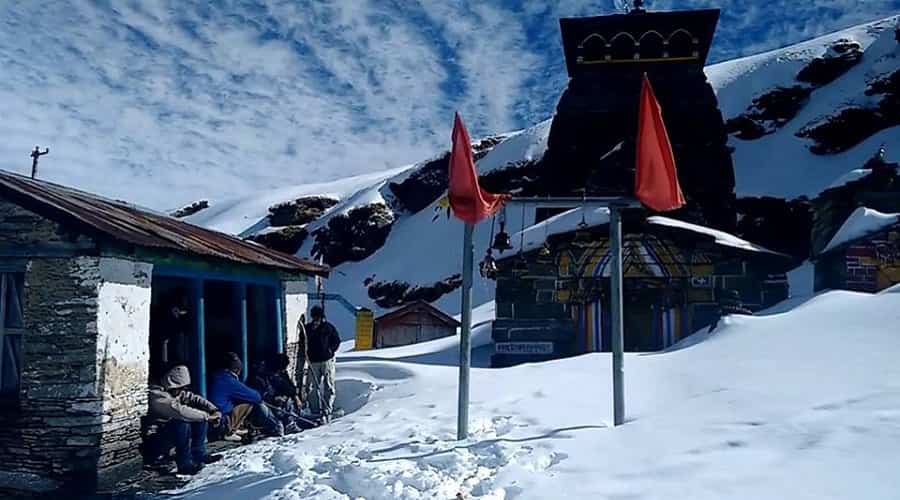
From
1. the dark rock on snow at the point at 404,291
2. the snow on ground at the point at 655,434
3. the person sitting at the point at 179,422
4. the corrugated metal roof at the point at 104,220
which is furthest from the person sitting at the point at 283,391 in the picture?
the dark rock on snow at the point at 404,291

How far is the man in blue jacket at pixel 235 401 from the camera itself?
8695 millimetres

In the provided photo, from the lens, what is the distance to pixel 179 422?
7.54 m

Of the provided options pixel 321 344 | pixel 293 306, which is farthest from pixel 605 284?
pixel 321 344

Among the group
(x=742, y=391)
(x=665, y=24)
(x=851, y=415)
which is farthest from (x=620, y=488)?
(x=665, y=24)

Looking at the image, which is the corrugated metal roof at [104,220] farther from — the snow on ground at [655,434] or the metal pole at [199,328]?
the snow on ground at [655,434]

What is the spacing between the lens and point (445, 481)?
5770mm

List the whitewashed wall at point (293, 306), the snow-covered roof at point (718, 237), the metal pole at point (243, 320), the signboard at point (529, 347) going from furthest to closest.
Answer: the signboard at point (529, 347) → the snow-covered roof at point (718, 237) → the whitewashed wall at point (293, 306) → the metal pole at point (243, 320)

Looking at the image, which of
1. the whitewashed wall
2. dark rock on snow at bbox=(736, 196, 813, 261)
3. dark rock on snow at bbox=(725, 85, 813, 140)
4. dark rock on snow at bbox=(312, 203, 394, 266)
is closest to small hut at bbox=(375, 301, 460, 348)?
the whitewashed wall

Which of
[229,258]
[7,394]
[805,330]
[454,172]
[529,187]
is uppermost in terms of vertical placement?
[529,187]

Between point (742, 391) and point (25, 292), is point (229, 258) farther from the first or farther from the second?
point (742, 391)

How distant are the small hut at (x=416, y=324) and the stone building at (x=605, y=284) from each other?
6864 millimetres

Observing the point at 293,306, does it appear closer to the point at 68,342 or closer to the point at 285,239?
the point at 68,342

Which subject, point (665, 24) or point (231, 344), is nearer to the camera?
Result: point (231, 344)

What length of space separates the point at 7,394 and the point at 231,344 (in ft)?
13.8
